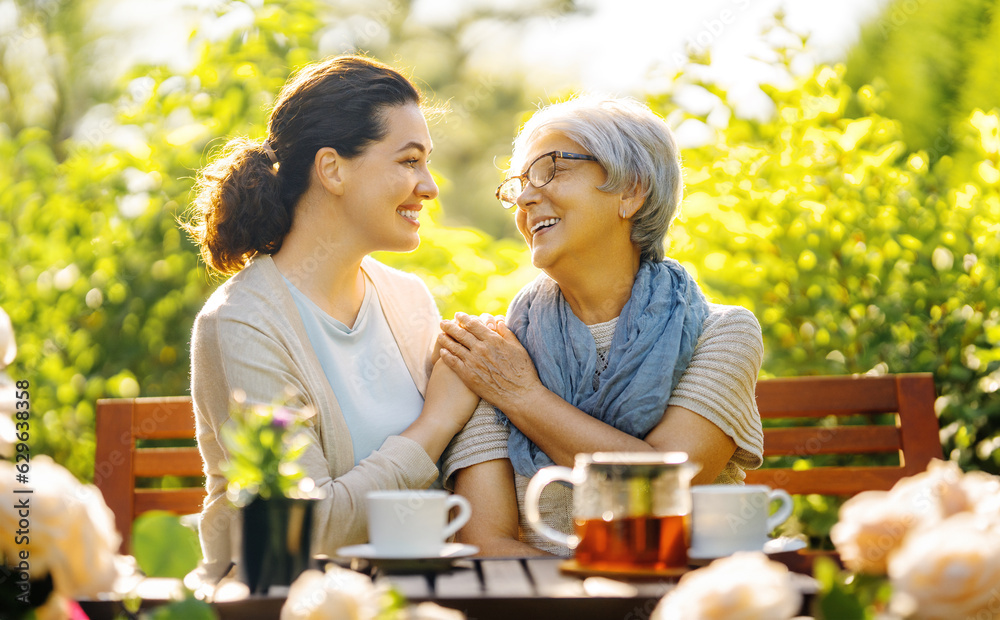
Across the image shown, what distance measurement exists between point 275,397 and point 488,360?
602mm

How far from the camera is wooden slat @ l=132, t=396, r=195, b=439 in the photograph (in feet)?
9.34

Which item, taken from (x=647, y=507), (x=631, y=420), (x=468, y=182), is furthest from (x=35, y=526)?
(x=468, y=182)

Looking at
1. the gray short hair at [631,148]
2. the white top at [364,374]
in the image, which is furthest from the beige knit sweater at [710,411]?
the gray short hair at [631,148]

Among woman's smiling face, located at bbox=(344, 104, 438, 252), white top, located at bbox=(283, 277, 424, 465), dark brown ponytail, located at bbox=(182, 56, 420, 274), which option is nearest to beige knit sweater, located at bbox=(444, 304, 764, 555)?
white top, located at bbox=(283, 277, 424, 465)

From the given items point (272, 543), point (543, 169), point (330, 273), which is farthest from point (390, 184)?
point (272, 543)

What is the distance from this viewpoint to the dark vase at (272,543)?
52.7 inches

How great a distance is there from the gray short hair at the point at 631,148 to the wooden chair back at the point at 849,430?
62cm

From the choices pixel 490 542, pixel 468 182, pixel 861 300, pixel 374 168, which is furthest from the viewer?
pixel 468 182

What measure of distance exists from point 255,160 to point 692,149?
171 centimetres

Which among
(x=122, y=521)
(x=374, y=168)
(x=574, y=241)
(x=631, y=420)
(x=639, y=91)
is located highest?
(x=639, y=91)

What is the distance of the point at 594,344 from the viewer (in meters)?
2.52

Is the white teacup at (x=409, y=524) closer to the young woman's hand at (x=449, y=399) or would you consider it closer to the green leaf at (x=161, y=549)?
the green leaf at (x=161, y=549)

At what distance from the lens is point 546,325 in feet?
8.40

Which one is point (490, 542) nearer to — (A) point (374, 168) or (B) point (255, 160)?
(A) point (374, 168)
